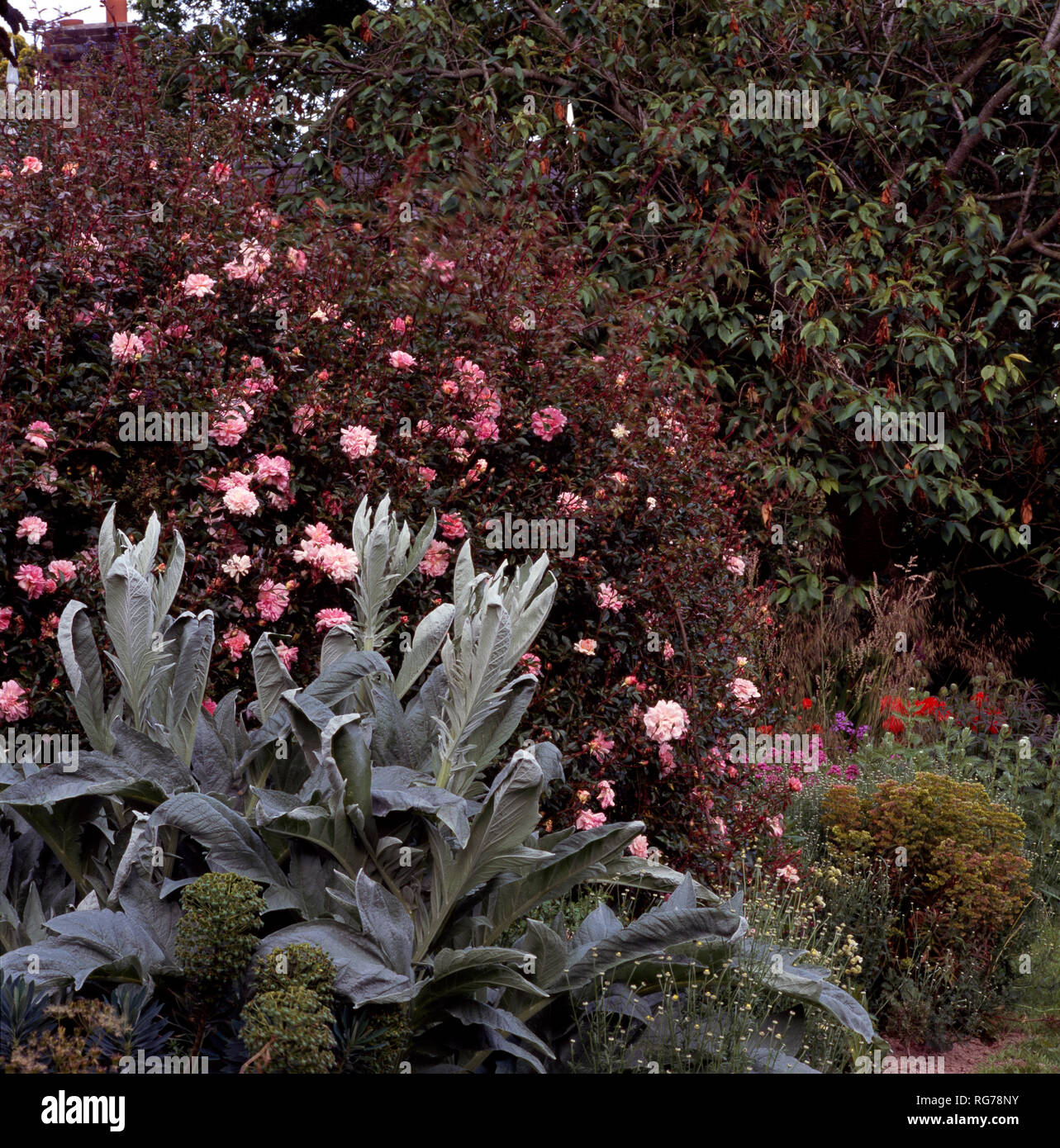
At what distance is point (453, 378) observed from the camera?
4.14 meters

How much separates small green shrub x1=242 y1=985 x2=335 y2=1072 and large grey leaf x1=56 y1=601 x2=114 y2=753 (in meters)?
0.96

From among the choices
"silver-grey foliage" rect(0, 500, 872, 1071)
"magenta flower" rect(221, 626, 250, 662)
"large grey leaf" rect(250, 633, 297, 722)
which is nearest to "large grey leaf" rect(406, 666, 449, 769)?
"silver-grey foliage" rect(0, 500, 872, 1071)

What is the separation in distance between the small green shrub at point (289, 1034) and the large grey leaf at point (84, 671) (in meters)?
0.96

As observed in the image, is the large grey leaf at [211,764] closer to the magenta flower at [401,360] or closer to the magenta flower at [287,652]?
the magenta flower at [287,652]

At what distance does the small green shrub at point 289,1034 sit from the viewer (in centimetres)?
213

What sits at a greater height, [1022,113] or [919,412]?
[1022,113]

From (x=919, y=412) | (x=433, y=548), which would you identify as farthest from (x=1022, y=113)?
(x=433, y=548)

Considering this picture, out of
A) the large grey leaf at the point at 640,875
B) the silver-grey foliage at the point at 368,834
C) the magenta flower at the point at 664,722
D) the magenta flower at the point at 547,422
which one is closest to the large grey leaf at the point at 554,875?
the silver-grey foliage at the point at 368,834

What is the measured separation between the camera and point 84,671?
2822mm

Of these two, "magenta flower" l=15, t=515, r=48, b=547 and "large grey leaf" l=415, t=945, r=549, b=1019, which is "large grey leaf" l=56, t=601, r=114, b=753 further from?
"large grey leaf" l=415, t=945, r=549, b=1019

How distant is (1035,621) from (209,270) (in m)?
7.43

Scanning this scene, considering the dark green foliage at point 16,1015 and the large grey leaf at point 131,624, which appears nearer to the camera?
the dark green foliage at point 16,1015
